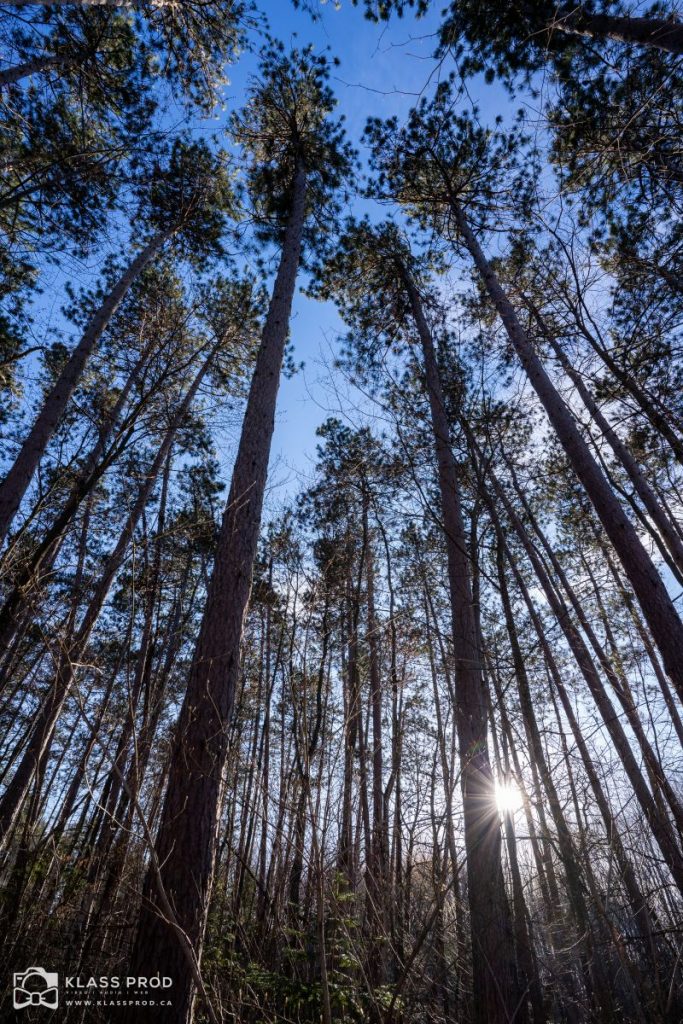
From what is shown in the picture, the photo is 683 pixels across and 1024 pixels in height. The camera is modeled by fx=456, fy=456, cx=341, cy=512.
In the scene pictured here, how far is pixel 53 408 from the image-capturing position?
20.1ft

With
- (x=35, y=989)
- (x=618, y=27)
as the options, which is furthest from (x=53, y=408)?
(x=618, y=27)

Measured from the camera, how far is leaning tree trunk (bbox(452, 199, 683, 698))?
151 inches

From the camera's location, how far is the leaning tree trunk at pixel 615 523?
12.6 ft

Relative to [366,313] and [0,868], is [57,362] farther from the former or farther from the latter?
[0,868]

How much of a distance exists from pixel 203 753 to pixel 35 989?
6.84ft

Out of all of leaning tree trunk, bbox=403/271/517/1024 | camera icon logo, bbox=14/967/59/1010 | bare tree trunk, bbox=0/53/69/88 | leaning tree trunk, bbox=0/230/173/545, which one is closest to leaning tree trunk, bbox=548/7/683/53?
leaning tree trunk, bbox=403/271/517/1024

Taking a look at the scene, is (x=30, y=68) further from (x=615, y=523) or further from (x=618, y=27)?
(x=615, y=523)

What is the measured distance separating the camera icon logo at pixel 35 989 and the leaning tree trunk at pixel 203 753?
1.39m

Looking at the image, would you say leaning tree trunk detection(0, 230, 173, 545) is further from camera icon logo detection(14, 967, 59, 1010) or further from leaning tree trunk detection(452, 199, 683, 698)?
leaning tree trunk detection(452, 199, 683, 698)

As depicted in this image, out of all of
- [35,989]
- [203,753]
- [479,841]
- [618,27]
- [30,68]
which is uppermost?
[30,68]

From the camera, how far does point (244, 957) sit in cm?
417

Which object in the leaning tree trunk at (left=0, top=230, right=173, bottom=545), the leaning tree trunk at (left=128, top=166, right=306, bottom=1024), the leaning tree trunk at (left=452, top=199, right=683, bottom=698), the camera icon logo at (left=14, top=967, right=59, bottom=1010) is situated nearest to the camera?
the leaning tree trunk at (left=128, top=166, right=306, bottom=1024)

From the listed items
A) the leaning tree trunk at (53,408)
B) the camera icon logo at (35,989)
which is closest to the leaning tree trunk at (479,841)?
the camera icon logo at (35,989)

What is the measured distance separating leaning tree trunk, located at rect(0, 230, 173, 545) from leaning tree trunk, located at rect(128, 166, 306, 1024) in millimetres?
2731
